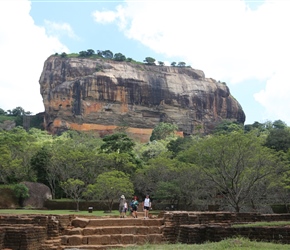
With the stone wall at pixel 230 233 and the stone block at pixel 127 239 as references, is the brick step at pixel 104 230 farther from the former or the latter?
the stone wall at pixel 230 233

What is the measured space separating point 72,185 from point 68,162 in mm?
4211

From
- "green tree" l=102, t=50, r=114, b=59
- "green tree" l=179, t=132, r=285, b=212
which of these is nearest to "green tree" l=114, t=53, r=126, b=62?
"green tree" l=102, t=50, r=114, b=59

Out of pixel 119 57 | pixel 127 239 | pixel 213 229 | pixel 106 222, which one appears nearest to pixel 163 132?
pixel 119 57

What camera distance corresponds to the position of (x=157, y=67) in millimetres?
106812

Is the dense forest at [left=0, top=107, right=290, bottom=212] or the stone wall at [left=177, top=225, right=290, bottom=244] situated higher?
the dense forest at [left=0, top=107, right=290, bottom=212]

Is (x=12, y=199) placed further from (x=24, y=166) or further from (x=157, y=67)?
(x=157, y=67)

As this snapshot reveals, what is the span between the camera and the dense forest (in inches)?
1113

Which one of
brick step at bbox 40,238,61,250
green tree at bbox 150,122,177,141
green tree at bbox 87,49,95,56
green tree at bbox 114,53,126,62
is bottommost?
brick step at bbox 40,238,61,250

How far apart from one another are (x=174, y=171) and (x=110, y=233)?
982 inches

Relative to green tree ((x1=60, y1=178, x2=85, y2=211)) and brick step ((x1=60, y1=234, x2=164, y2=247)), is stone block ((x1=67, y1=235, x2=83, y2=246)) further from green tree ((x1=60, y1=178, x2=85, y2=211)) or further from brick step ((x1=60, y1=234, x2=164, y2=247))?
green tree ((x1=60, y1=178, x2=85, y2=211))

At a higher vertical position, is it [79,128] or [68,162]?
[79,128]

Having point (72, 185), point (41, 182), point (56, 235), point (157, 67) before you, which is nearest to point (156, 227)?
point (56, 235)

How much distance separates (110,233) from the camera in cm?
1580

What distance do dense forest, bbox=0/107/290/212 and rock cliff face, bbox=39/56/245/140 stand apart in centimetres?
4416
